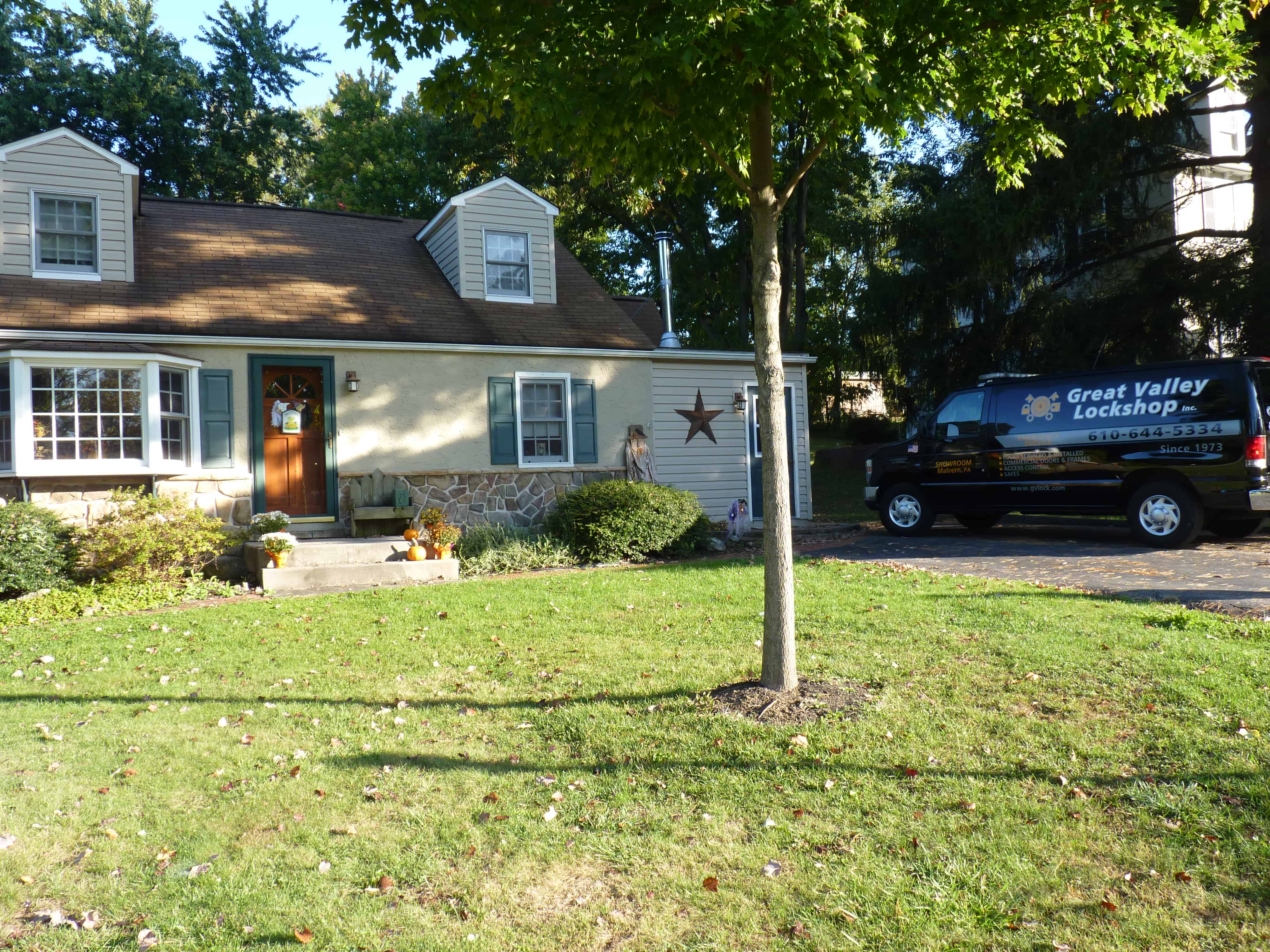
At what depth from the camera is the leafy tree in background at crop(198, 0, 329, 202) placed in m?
24.0

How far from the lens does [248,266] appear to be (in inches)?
518

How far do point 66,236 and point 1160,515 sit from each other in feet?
48.3

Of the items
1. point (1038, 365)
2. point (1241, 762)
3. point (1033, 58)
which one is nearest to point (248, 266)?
point (1033, 58)

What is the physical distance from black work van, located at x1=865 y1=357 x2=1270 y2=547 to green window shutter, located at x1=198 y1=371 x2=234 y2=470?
30.7 ft

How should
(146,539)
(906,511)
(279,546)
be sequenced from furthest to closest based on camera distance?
(906,511) < (279,546) < (146,539)

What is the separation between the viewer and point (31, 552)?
29.3ft

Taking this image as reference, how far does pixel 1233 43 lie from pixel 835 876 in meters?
5.23

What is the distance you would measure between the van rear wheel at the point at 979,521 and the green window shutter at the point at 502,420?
23.0 ft

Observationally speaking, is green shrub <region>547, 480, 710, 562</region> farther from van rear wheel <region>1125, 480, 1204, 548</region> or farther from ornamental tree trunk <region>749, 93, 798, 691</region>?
ornamental tree trunk <region>749, 93, 798, 691</region>

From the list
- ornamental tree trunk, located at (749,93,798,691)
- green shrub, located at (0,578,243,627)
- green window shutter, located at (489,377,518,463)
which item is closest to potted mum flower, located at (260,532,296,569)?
green shrub, located at (0,578,243,627)

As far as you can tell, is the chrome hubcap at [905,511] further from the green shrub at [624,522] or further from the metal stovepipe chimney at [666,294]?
the metal stovepipe chimney at [666,294]

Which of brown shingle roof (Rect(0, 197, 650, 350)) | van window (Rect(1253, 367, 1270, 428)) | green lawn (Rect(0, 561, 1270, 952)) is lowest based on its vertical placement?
green lawn (Rect(0, 561, 1270, 952))

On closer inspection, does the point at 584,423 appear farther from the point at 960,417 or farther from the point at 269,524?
the point at 960,417

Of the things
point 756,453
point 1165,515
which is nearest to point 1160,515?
point 1165,515
